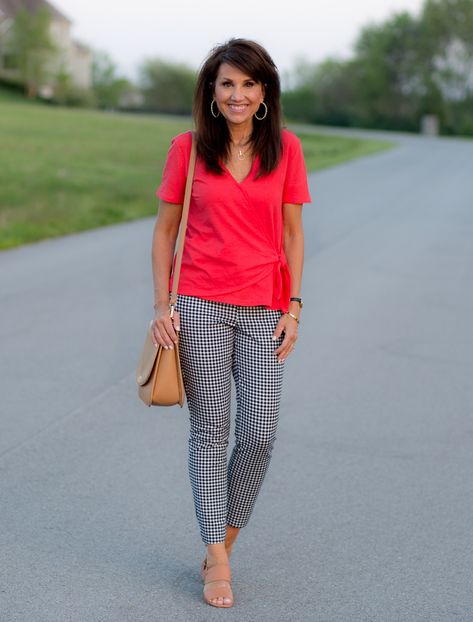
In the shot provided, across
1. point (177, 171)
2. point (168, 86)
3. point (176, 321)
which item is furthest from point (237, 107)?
point (168, 86)

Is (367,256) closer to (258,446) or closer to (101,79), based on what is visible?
(258,446)

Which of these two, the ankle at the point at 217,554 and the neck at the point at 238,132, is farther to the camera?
the ankle at the point at 217,554

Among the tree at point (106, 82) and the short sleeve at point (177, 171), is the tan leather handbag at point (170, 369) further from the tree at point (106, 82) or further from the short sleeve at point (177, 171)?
the tree at point (106, 82)

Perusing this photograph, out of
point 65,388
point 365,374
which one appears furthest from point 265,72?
point 365,374

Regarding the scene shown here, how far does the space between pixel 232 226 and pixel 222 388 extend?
1.79 ft

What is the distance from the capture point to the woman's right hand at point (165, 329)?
345 cm

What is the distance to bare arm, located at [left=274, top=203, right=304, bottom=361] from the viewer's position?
3.53 metres

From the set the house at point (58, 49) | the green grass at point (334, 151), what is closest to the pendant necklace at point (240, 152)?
the green grass at point (334, 151)

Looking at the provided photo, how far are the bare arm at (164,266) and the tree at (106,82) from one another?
340 ft

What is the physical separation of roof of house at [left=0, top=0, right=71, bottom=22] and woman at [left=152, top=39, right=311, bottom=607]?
10757 cm

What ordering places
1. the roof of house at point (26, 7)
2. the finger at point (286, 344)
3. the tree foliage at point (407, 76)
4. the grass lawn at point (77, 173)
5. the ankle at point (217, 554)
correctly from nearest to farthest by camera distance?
1. the finger at point (286, 344)
2. the ankle at point (217, 554)
3. the grass lawn at point (77, 173)
4. the tree foliage at point (407, 76)
5. the roof of house at point (26, 7)

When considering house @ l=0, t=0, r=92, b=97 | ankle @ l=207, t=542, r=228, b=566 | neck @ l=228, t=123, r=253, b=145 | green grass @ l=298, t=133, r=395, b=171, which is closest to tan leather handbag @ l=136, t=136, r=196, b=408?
neck @ l=228, t=123, r=253, b=145

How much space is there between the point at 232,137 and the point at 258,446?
1034mm

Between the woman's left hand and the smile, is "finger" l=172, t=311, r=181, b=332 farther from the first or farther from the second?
the smile
